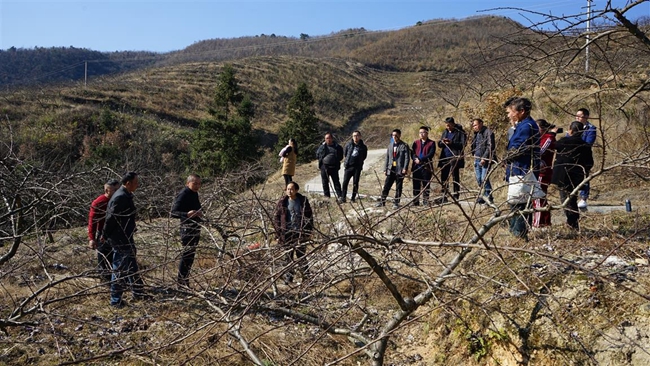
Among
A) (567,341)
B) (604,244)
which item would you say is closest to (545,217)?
(604,244)

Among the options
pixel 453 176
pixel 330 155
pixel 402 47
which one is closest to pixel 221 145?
pixel 330 155

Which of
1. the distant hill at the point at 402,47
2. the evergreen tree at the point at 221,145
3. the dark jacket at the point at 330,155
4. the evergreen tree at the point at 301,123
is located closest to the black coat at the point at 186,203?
the dark jacket at the point at 330,155

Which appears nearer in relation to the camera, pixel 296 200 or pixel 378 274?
pixel 378 274

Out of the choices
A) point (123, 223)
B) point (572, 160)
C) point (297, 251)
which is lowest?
point (123, 223)

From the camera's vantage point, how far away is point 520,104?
4688 mm

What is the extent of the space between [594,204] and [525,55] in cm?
546

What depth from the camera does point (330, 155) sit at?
8.80 meters

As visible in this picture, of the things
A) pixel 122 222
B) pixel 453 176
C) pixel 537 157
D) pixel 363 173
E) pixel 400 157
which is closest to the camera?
pixel 537 157

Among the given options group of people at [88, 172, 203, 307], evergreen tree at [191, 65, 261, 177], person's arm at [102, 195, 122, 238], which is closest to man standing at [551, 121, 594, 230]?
group of people at [88, 172, 203, 307]

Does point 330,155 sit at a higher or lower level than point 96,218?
higher

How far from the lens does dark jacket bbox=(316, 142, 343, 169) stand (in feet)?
28.8

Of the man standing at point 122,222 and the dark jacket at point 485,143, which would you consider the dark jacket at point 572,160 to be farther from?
the man standing at point 122,222

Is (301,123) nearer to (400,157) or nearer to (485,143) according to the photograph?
(400,157)

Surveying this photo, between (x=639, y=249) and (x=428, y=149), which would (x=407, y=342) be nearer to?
(x=639, y=249)
